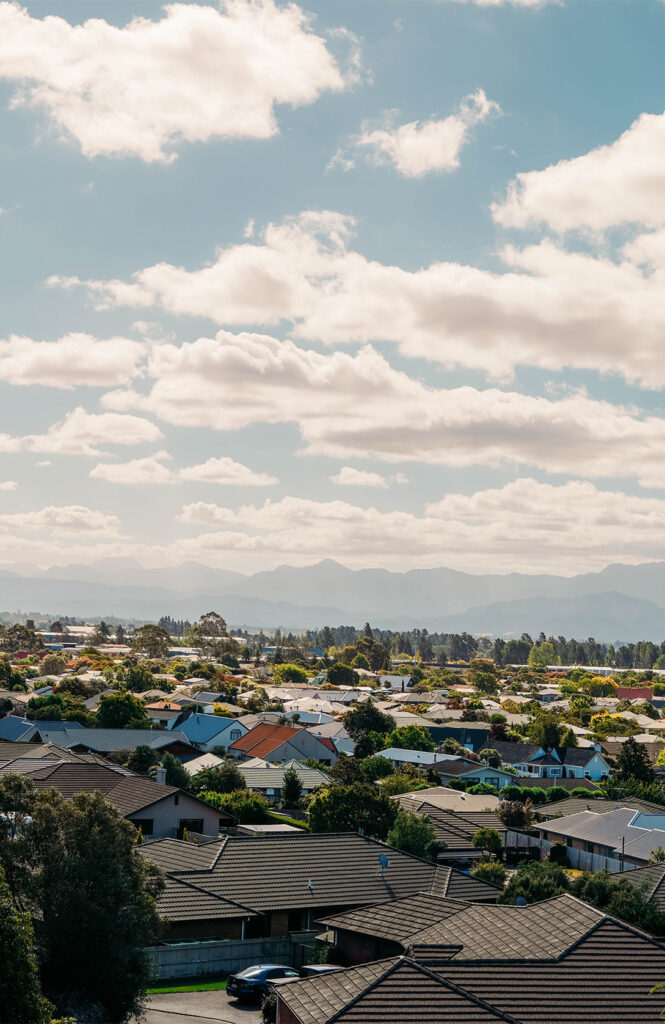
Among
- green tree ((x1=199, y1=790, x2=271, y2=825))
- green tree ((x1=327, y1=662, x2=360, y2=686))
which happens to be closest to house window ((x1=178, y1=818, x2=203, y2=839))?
green tree ((x1=199, y1=790, x2=271, y2=825))

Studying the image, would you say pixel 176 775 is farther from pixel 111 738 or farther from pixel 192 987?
pixel 192 987

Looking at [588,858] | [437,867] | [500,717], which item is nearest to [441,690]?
[500,717]

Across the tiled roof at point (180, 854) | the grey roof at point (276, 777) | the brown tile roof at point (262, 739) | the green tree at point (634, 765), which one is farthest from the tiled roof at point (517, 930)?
the brown tile roof at point (262, 739)

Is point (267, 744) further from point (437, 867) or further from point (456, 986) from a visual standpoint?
point (456, 986)

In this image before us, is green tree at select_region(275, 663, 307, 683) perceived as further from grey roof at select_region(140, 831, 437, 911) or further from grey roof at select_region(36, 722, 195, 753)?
grey roof at select_region(140, 831, 437, 911)

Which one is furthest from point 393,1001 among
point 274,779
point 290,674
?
point 290,674

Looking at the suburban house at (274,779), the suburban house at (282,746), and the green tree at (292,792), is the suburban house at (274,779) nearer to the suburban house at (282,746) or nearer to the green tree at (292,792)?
the green tree at (292,792)
